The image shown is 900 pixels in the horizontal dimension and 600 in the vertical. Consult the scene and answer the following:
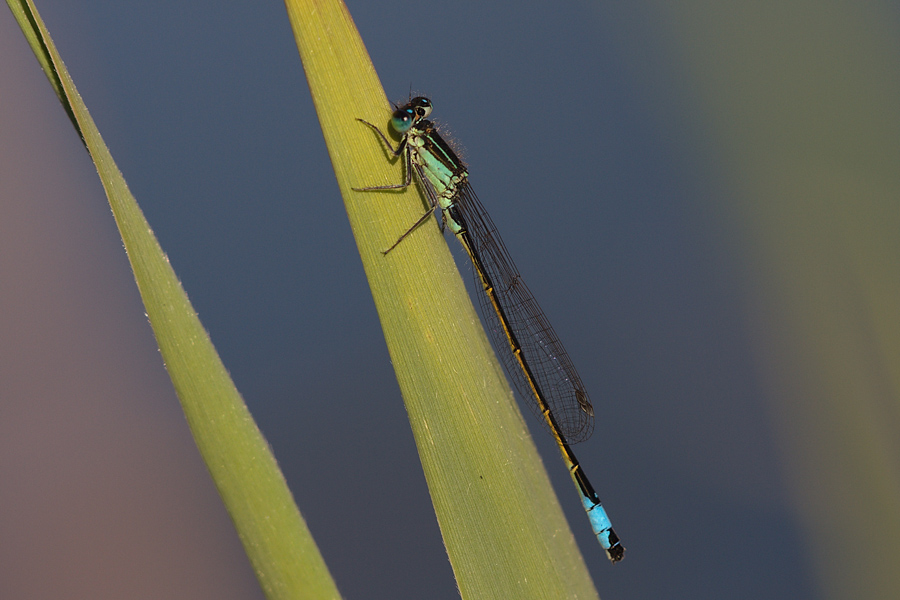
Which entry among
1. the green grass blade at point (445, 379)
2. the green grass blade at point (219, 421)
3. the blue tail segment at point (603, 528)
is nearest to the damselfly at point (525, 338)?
the blue tail segment at point (603, 528)

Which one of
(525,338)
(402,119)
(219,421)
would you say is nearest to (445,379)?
(219,421)

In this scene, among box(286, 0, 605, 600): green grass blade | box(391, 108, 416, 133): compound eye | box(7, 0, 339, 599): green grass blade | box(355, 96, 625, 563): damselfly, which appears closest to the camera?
box(7, 0, 339, 599): green grass blade

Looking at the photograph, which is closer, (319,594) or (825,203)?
(319,594)

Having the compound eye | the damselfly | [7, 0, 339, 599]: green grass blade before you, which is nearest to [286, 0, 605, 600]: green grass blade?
the compound eye

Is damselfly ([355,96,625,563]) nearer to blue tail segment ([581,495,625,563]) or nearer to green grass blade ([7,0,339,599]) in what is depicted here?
blue tail segment ([581,495,625,563])

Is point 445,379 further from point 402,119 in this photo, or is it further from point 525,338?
point 525,338

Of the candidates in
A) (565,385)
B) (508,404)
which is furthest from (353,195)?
(565,385)

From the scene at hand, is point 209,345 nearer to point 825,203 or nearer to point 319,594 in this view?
point 319,594
